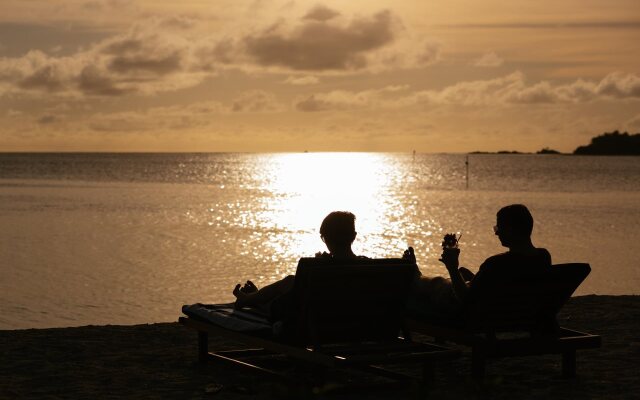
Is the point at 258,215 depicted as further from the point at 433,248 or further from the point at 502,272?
the point at 502,272

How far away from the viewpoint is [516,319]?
25.9 feet

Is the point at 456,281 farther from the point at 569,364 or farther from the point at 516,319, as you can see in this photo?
the point at 569,364

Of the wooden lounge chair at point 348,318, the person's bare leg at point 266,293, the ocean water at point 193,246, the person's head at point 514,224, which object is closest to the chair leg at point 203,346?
the person's bare leg at point 266,293

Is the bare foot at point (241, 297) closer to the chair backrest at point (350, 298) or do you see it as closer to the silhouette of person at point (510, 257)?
the chair backrest at point (350, 298)

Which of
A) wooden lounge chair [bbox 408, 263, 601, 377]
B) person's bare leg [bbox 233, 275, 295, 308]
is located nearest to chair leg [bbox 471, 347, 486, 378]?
wooden lounge chair [bbox 408, 263, 601, 377]

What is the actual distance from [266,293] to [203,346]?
127 cm

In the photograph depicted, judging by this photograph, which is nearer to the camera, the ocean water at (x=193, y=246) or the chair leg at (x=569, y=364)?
the chair leg at (x=569, y=364)

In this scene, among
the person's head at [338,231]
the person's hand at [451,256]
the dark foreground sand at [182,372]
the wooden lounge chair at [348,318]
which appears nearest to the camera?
the wooden lounge chair at [348,318]

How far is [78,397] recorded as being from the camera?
7.50m

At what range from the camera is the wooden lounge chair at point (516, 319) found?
761 centimetres

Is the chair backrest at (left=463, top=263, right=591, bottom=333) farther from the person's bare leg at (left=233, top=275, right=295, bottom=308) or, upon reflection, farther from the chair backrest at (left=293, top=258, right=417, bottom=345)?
the person's bare leg at (left=233, top=275, right=295, bottom=308)

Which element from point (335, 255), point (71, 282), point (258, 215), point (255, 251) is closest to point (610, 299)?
point (335, 255)

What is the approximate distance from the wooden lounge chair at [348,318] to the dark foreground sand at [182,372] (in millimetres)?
380

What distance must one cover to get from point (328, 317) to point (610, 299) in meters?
7.18
